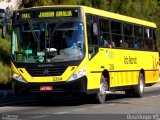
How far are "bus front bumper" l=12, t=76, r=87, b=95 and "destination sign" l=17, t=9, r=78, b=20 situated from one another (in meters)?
2.18

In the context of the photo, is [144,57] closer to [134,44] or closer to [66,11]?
[134,44]

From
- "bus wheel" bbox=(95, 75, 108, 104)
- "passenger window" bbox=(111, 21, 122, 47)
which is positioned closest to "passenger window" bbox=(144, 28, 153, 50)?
"passenger window" bbox=(111, 21, 122, 47)

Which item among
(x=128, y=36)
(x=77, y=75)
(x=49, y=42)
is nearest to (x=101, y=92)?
(x=77, y=75)

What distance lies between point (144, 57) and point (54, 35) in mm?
7707

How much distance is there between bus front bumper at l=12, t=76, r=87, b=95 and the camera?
19172mm

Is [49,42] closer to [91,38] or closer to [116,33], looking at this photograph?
[91,38]

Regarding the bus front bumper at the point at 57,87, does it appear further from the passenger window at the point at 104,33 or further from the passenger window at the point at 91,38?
the passenger window at the point at 104,33

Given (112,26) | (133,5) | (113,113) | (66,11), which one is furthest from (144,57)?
(133,5)

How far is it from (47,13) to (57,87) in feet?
8.25

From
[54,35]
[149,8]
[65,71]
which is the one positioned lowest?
[65,71]

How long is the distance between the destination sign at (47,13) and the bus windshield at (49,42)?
0.25 metres

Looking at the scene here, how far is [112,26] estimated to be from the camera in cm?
2255

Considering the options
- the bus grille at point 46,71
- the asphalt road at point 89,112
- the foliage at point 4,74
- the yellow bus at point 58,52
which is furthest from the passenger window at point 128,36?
the foliage at point 4,74

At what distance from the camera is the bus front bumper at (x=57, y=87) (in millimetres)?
19172
